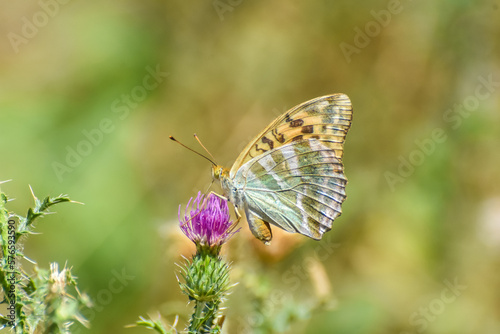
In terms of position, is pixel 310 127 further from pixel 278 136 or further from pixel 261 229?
pixel 261 229

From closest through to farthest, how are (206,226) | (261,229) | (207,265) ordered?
(207,265), (206,226), (261,229)

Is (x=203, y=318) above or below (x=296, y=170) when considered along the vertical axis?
below

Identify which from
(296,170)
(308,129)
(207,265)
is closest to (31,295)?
(207,265)

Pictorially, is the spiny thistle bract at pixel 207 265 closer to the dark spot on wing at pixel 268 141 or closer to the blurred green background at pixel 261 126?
the dark spot on wing at pixel 268 141

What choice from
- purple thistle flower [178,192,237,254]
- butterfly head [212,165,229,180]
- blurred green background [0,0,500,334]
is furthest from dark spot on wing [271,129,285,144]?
blurred green background [0,0,500,334]

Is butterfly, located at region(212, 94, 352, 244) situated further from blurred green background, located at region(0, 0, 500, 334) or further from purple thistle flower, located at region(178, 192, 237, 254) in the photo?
blurred green background, located at region(0, 0, 500, 334)

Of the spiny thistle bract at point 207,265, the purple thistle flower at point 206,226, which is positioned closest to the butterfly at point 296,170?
the spiny thistle bract at point 207,265

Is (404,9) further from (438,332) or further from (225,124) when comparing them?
(438,332)

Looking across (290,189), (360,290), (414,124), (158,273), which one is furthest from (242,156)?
(414,124)
